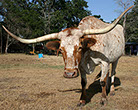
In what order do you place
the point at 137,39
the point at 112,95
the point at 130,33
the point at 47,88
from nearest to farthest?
the point at 112,95, the point at 47,88, the point at 137,39, the point at 130,33

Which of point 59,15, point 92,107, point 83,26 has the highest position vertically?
point 59,15

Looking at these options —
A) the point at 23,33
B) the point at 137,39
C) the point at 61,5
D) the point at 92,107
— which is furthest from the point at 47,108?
the point at 137,39

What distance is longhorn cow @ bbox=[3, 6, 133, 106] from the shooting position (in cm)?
339

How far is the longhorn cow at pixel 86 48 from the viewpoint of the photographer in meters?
3.39

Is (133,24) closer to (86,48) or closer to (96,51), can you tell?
(96,51)

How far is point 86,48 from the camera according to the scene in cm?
399

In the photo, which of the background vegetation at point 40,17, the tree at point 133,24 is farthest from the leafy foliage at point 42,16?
the tree at point 133,24

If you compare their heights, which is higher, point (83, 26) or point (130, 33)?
point (130, 33)

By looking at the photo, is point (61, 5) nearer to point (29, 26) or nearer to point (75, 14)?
point (75, 14)

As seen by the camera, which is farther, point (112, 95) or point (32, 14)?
point (32, 14)

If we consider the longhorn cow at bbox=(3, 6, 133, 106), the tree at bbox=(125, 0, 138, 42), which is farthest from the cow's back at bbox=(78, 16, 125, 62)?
the tree at bbox=(125, 0, 138, 42)

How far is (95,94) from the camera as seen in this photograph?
5.17m

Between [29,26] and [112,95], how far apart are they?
1121 inches

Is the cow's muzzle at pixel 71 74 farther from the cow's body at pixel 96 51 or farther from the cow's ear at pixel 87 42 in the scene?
the cow's body at pixel 96 51
